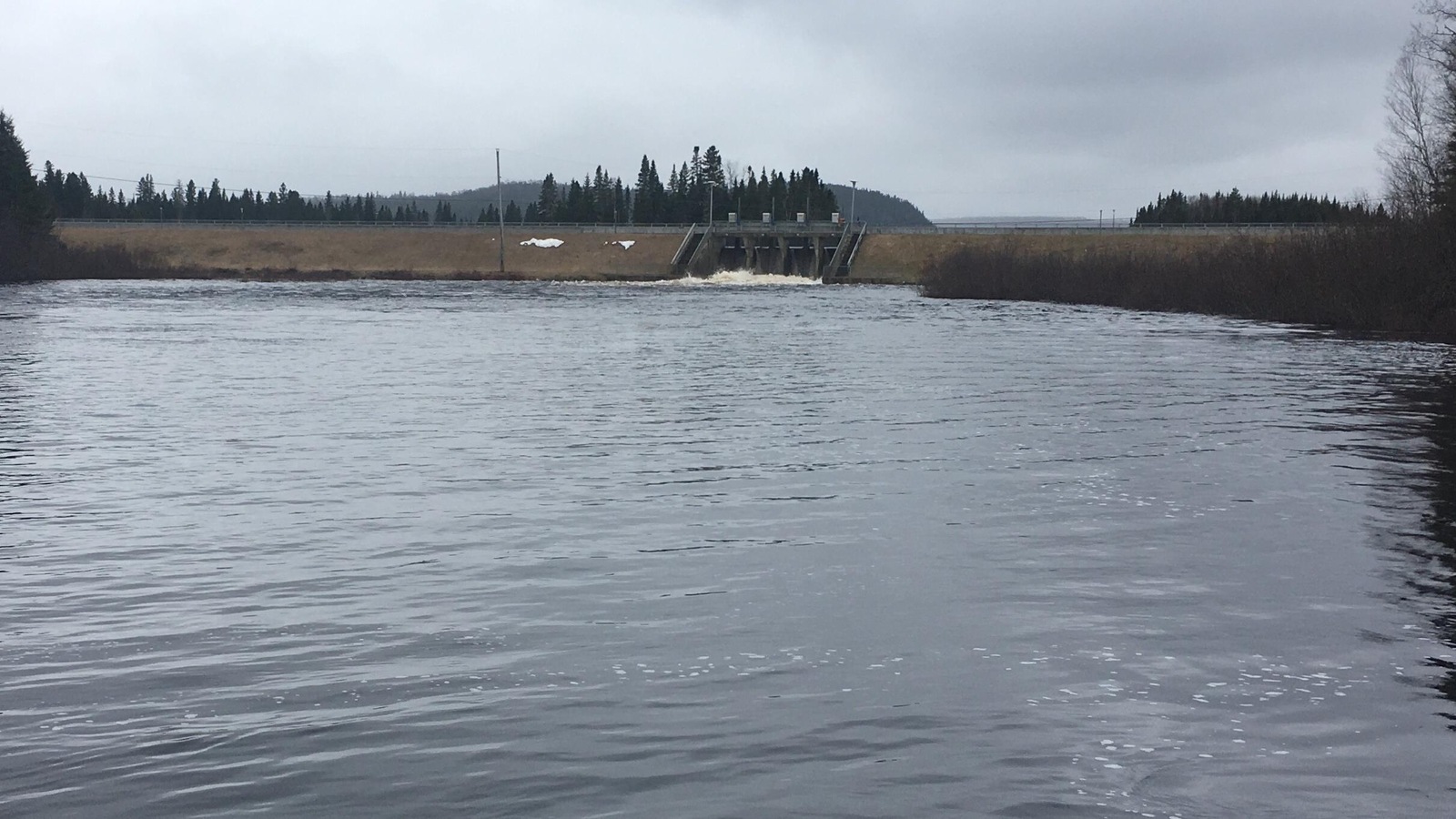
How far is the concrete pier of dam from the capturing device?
13000 centimetres

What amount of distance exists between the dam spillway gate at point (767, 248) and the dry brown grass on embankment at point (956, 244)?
3.26 metres

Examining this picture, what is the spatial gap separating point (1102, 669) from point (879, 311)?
207ft

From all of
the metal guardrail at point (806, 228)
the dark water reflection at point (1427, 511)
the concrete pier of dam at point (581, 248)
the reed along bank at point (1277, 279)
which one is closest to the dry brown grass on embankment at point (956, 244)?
the concrete pier of dam at point (581, 248)

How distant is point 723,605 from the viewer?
12234 millimetres

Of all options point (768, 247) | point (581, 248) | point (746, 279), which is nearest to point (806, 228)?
point (768, 247)

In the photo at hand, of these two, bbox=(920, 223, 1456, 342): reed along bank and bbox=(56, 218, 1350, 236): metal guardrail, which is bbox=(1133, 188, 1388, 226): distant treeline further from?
bbox=(920, 223, 1456, 342): reed along bank

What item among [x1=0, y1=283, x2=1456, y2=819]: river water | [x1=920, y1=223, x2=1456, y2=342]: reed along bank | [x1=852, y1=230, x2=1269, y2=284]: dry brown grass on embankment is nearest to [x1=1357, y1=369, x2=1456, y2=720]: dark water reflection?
[x1=0, y1=283, x2=1456, y2=819]: river water

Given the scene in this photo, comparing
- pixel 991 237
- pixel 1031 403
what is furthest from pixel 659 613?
pixel 991 237

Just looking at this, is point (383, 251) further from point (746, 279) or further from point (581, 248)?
point (746, 279)

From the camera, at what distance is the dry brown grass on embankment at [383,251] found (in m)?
136

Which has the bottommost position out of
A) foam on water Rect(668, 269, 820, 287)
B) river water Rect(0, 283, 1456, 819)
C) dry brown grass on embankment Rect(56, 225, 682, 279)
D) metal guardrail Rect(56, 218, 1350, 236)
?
river water Rect(0, 283, 1456, 819)

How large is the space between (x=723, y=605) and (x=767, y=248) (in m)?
132

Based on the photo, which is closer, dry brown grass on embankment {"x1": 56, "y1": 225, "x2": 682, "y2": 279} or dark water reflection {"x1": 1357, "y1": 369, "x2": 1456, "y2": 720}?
dark water reflection {"x1": 1357, "y1": 369, "x2": 1456, "y2": 720}

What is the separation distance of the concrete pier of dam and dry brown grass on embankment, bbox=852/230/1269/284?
169mm
